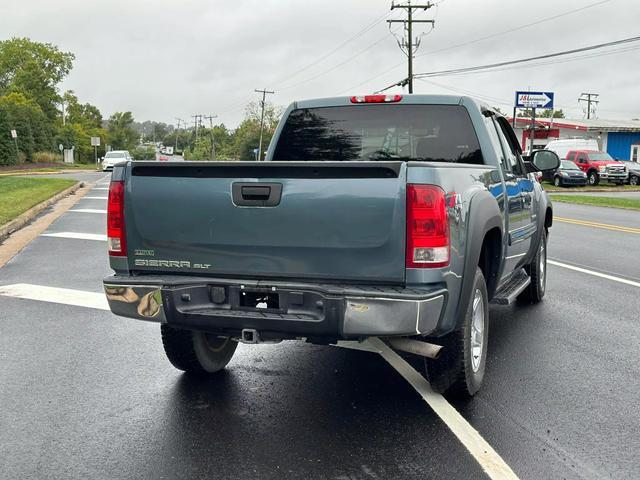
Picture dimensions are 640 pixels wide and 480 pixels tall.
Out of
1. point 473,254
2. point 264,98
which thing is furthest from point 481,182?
point 264,98

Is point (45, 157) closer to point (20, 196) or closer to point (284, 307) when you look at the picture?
point (20, 196)

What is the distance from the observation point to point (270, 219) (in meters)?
3.75

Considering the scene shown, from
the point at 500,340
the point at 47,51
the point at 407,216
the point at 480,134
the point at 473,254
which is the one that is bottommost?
the point at 500,340

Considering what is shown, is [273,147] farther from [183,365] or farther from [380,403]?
[380,403]

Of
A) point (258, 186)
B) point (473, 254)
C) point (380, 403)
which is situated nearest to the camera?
point (258, 186)

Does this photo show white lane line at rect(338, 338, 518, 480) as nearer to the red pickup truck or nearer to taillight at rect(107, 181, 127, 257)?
taillight at rect(107, 181, 127, 257)

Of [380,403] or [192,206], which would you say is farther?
[380,403]

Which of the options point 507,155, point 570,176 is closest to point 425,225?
point 507,155

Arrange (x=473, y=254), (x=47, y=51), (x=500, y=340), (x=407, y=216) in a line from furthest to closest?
(x=47, y=51)
(x=500, y=340)
(x=473, y=254)
(x=407, y=216)

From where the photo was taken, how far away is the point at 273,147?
5.98 m

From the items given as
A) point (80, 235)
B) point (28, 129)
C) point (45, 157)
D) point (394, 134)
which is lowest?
point (45, 157)

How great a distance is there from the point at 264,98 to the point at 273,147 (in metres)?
97.6

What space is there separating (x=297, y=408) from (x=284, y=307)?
2.87 feet

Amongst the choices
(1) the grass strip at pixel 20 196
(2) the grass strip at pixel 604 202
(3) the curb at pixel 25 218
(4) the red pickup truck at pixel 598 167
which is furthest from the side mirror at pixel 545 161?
(4) the red pickup truck at pixel 598 167
